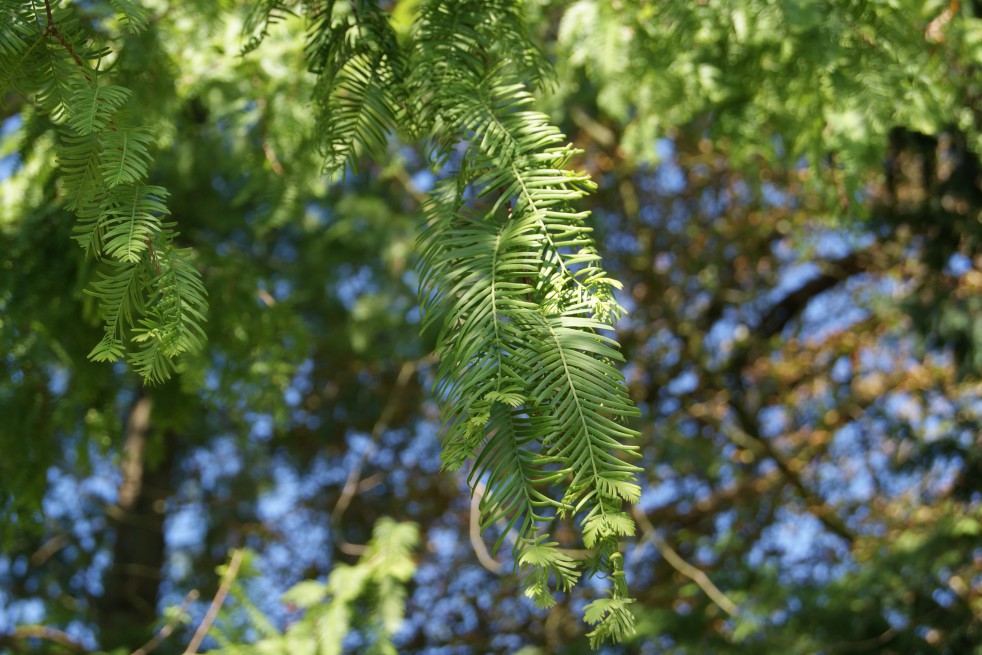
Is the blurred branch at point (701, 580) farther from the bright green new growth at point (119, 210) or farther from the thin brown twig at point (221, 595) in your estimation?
the bright green new growth at point (119, 210)

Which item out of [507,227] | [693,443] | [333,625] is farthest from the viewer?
[693,443]

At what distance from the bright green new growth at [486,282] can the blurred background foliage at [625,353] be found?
23.6 inches

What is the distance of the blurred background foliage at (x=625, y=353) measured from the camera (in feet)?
8.31

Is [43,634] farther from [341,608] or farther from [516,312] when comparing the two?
[516,312]

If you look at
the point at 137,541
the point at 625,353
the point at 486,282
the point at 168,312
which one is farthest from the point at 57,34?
the point at 137,541

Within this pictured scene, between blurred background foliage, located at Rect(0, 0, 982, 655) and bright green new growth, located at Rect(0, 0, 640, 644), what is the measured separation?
0.60 m

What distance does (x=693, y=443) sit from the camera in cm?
568

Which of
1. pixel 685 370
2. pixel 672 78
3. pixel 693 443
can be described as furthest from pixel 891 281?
pixel 672 78

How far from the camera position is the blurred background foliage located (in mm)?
2533

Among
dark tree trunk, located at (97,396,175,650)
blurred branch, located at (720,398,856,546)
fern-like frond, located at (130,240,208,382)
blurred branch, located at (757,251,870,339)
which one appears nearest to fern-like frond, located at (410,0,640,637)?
fern-like frond, located at (130,240,208,382)

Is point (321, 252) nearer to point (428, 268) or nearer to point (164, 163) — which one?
point (164, 163)

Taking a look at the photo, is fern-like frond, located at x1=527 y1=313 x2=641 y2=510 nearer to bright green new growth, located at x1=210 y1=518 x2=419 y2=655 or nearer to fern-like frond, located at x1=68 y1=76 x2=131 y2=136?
fern-like frond, located at x1=68 y1=76 x2=131 y2=136

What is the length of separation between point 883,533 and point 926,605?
1748 millimetres

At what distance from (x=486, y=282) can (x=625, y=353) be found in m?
5.13
